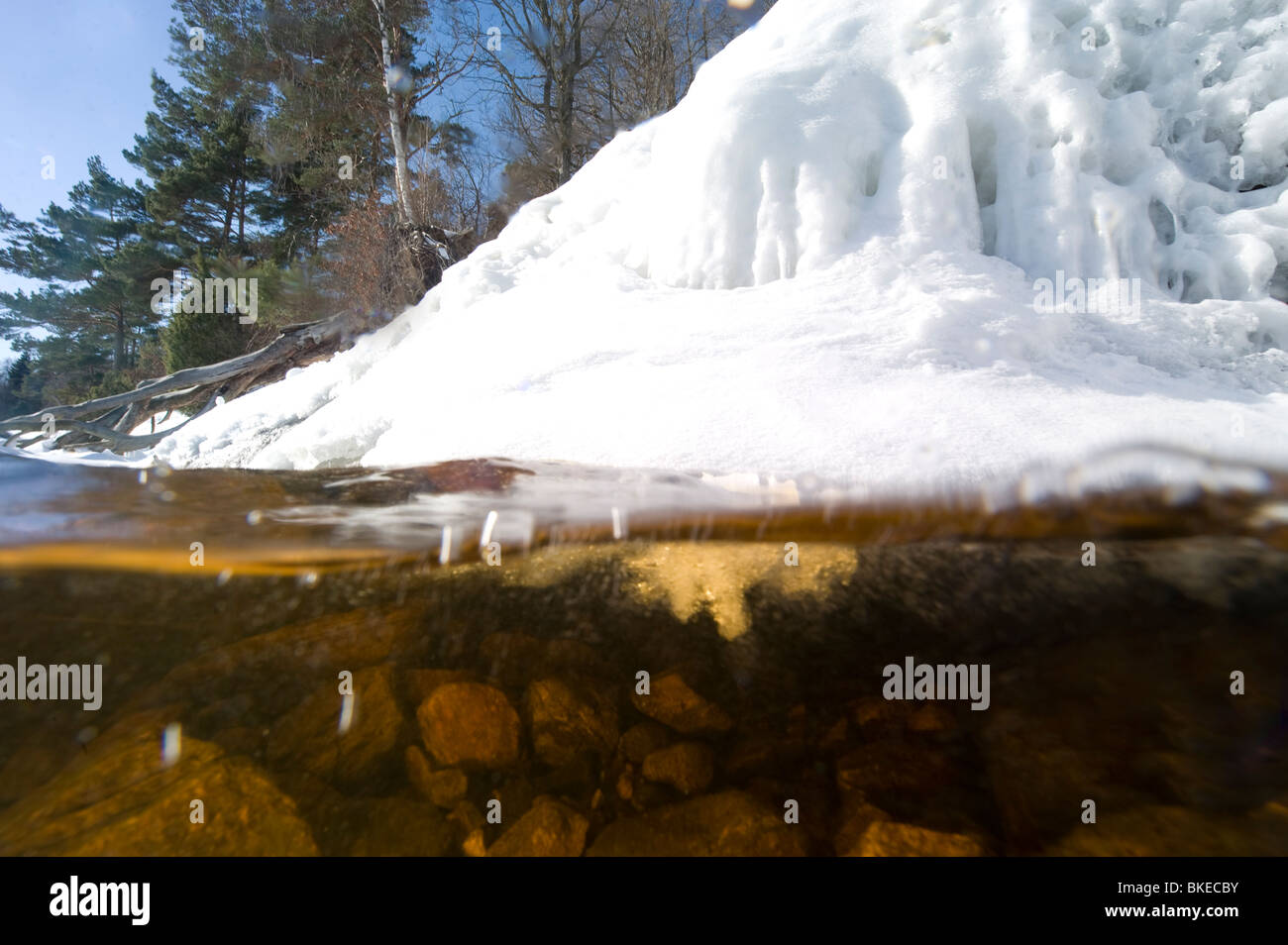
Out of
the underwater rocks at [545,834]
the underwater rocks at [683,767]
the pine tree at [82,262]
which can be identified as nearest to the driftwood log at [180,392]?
the underwater rocks at [545,834]

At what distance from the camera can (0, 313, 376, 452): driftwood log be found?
4.79m

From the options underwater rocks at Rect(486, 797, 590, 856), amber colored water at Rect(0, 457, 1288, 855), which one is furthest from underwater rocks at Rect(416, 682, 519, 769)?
underwater rocks at Rect(486, 797, 590, 856)

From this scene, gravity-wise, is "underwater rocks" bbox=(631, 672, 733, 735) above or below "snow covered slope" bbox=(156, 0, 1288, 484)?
below

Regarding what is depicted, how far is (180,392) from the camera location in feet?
19.9

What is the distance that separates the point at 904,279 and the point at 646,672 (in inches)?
117

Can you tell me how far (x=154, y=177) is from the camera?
63.3ft

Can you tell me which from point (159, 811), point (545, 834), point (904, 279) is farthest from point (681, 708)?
point (904, 279)

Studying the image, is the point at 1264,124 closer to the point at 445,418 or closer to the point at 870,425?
the point at 870,425

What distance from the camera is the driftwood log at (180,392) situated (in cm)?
479

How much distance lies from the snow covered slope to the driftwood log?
2.49ft

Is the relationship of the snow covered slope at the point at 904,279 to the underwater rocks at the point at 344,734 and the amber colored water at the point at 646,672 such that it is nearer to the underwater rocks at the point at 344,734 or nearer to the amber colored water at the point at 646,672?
the amber colored water at the point at 646,672

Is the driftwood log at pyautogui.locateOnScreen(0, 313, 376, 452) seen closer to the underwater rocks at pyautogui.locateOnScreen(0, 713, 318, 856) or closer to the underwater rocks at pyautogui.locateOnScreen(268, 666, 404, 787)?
the underwater rocks at pyautogui.locateOnScreen(0, 713, 318, 856)

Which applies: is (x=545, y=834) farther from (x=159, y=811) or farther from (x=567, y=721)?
(x=159, y=811)
